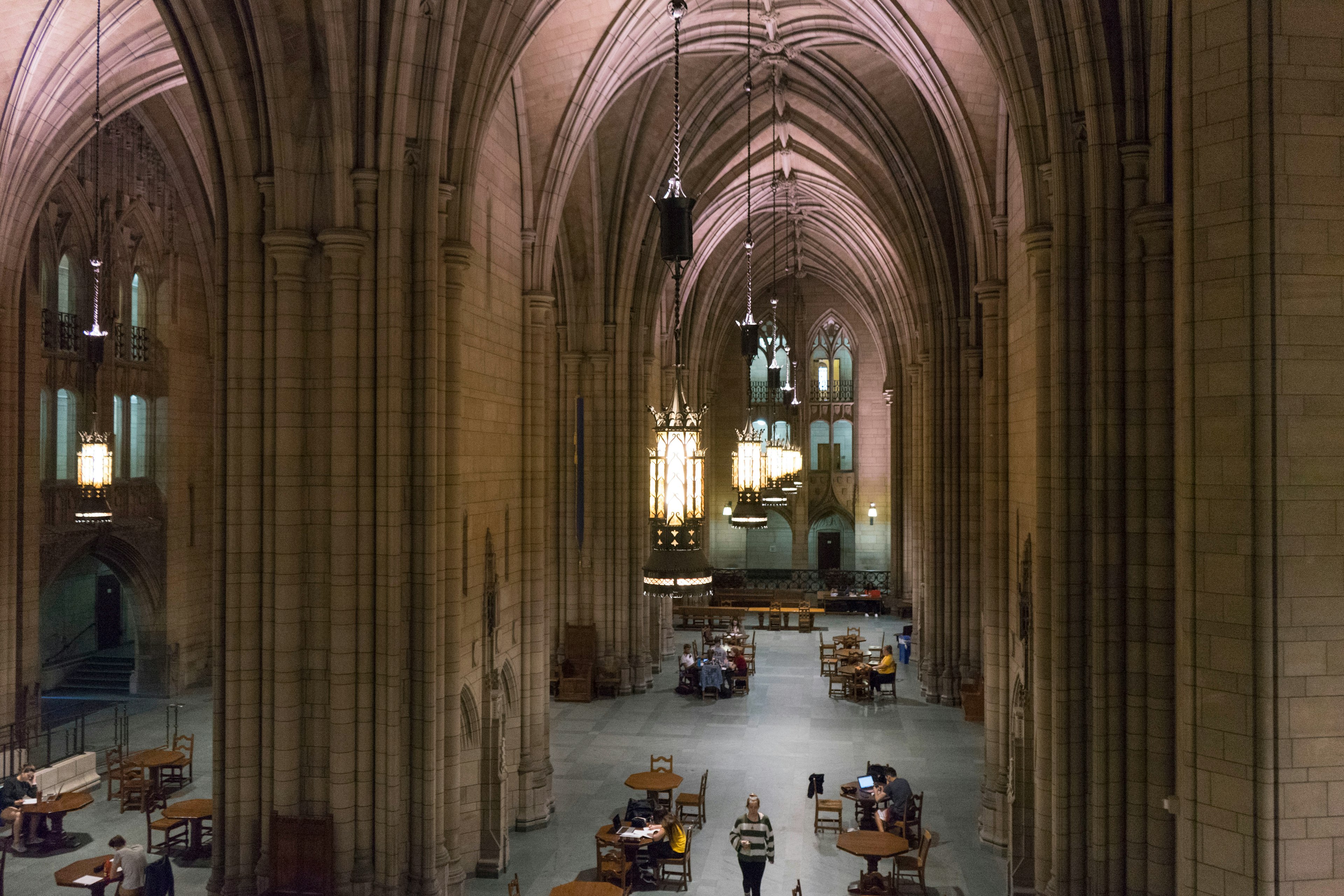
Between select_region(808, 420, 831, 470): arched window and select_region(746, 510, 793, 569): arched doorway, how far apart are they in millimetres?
3112

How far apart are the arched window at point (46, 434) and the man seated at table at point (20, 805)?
7.13 meters

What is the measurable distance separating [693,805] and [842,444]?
104ft

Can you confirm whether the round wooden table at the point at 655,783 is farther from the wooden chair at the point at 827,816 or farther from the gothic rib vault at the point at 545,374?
the wooden chair at the point at 827,816

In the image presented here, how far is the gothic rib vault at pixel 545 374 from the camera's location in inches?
235

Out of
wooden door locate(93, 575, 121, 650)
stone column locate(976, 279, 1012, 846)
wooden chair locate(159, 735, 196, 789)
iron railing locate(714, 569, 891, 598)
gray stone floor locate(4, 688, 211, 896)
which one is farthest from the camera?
iron railing locate(714, 569, 891, 598)

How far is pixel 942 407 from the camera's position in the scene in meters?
21.4

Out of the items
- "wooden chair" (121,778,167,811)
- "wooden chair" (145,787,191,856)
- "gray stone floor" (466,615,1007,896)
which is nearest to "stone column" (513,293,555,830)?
"gray stone floor" (466,615,1007,896)

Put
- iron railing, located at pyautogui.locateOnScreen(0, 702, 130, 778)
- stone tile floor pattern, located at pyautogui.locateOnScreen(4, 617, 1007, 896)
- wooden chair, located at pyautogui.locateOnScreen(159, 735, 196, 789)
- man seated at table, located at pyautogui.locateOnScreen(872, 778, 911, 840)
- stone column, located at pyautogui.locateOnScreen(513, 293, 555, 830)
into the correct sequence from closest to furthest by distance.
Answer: stone tile floor pattern, located at pyautogui.locateOnScreen(4, 617, 1007, 896) < man seated at table, located at pyautogui.locateOnScreen(872, 778, 911, 840) < stone column, located at pyautogui.locateOnScreen(513, 293, 555, 830) < wooden chair, located at pyautogui.locateOnScreen(159, 735, 196, 789) < iron railing, located at pyautogui.locateOnScreen(0, 702, 130, 778)

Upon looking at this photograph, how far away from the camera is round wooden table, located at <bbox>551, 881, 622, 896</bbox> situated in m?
9.77

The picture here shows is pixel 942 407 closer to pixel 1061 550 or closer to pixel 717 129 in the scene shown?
pixel 717 129

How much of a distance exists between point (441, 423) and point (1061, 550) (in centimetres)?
646

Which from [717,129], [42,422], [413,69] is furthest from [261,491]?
[717,129]

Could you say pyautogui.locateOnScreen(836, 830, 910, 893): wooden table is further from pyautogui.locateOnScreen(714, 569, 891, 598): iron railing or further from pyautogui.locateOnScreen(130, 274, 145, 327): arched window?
pyautogui.locateOnScreen(714, 569, 891, 598): iron railing

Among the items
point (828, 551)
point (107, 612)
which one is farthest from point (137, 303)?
point (828, 551)
